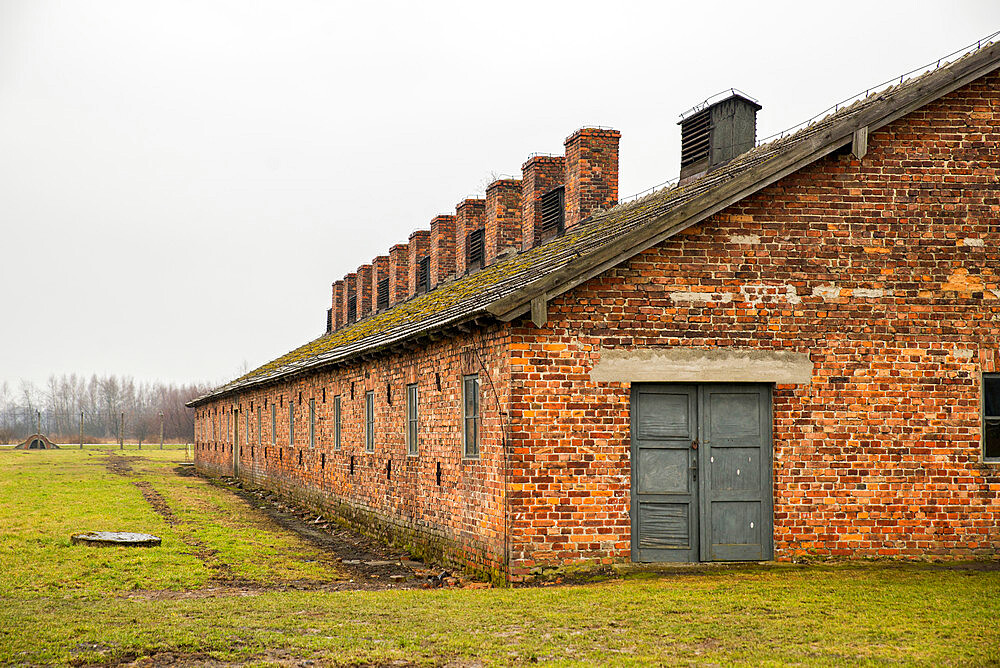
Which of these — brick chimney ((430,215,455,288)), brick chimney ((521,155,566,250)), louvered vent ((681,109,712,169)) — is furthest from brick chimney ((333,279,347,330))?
louvered vent ((681,109,712,169))

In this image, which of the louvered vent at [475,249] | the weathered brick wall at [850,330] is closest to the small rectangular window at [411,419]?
the weathered brick wall at [850,330]

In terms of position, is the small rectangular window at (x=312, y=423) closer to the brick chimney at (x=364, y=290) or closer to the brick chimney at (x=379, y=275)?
the brick chimney at (x=379, y=275)

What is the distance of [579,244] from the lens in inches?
615

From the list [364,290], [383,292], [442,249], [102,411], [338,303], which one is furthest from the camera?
[102,411]

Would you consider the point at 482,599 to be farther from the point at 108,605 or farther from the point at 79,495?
the point at 79,495

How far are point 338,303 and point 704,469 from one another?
33.3 m

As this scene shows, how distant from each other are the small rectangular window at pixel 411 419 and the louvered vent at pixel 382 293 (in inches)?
777

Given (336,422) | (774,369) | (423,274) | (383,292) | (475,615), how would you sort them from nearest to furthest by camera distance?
1. (475,615)
2. (774,369)
3. (336,422)
4. (423,274)
5. (383,292)

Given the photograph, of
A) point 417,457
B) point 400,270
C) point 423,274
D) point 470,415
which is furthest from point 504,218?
point 470,415

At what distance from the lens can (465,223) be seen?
26.8 metres

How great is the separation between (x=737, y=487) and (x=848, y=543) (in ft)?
4.74

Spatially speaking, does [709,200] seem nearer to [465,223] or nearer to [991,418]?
[991,418]

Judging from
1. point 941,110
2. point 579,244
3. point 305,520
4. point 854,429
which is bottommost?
point 305,520

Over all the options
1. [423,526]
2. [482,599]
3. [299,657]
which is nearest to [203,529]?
[423,526]
